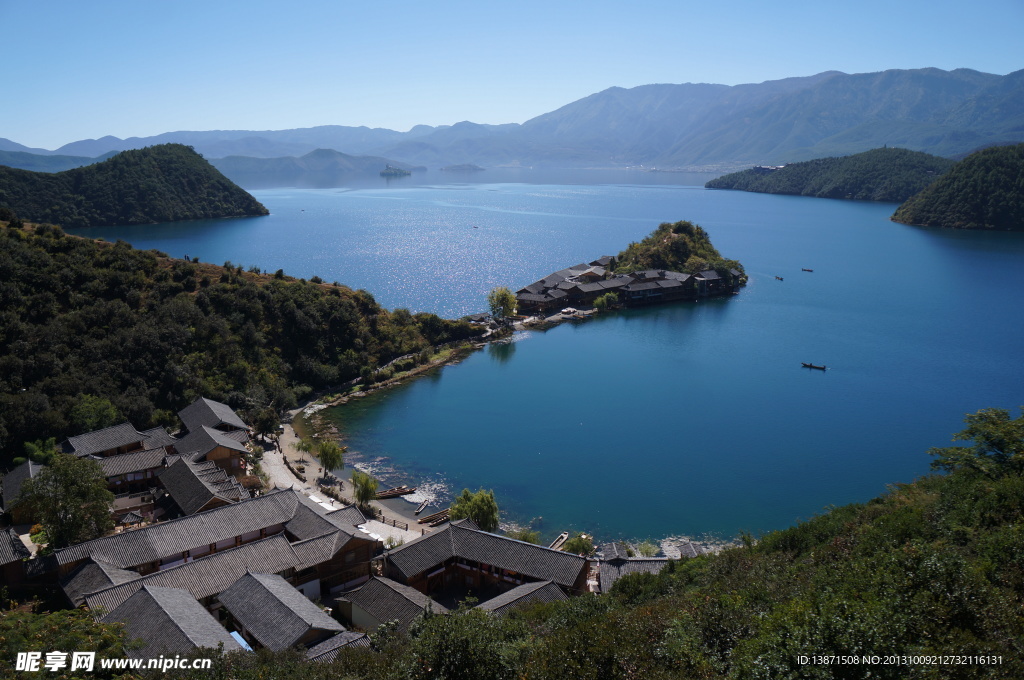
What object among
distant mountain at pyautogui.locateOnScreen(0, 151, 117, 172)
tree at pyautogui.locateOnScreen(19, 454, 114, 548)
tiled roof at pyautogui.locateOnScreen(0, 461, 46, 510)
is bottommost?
tiled roof at pyautogui.locateOnScreen(0, 461, 46, 510)

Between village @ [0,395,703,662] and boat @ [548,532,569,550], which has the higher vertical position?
village @ [0,395,703,662]

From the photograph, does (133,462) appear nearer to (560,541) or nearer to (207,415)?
(207,415)

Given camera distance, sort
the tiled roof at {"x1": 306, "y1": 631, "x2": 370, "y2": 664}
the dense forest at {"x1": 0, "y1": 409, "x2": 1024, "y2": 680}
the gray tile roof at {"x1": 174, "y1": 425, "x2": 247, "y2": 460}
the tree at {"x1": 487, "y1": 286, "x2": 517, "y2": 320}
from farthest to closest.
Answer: the tree at {"x1": 487, "y1": 286, "x2": 517, "y2": 320} < the gray tile roof at {"x1": 174, "y1": 425, "x2": 247, "y2": 460} < the tiled roof at {"x1": 306, "y1": 631, "x2": 370, "y2": 664} < the dense forest at {"x1": 0, "y1": 409, "x2": 1024, "y2": 680}

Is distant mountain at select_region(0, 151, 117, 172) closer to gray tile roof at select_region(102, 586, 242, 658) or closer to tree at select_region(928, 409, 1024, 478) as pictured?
gray tile roof at select_region(102, 586, 242, 658)

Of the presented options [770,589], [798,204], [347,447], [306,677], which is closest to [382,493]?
[347,447]

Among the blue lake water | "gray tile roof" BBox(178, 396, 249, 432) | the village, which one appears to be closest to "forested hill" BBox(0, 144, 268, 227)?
the blue lake water

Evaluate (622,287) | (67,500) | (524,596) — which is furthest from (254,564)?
(622,287)

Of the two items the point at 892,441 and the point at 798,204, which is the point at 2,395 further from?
the point at 798,204
